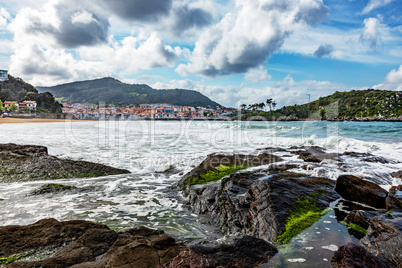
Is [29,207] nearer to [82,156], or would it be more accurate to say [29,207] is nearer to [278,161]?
[82,156]

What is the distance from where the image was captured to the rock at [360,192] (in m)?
5.05

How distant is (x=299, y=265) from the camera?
279 centimetres

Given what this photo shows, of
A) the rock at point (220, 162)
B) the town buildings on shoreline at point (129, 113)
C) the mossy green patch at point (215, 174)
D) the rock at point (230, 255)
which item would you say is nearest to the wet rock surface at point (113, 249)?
the rock at point (230, 255)

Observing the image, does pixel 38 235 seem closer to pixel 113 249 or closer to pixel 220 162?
pixel 113 249

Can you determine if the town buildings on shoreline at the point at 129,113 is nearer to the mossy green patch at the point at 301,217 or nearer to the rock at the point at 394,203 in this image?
the mossy green patch at the point at 301,217

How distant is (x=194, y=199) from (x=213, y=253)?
3.46 m

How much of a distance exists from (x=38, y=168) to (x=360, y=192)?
10.8m

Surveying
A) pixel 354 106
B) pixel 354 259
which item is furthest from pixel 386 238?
pixel 354 106

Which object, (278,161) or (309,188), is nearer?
(309,188)

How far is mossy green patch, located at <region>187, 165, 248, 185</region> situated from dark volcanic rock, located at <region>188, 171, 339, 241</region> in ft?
3.19

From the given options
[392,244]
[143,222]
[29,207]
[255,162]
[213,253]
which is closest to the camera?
[213,253]

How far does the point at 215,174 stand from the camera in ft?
26.3

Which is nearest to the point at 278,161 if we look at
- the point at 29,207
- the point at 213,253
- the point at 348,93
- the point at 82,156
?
the point at 213,253

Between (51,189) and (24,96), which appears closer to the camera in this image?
(51,189)
